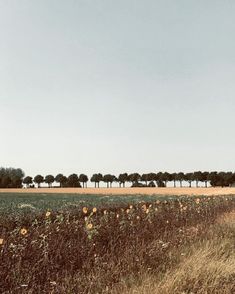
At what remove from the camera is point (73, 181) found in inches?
4791

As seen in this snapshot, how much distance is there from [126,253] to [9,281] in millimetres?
1885

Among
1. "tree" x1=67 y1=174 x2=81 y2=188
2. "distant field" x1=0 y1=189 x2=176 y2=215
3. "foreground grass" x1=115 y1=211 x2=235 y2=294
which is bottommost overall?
"foreground grass" x1=115 y1=211 x2=235 y2=294

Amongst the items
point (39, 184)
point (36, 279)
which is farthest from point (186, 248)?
point (39, 184)

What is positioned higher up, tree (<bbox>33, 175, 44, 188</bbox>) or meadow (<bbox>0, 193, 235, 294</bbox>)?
tree (<bbox>33, 175, 44, 188</bbox>)

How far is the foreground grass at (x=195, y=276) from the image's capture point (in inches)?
186

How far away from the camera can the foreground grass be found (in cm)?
473

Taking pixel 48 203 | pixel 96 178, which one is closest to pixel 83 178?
pixel 96 178

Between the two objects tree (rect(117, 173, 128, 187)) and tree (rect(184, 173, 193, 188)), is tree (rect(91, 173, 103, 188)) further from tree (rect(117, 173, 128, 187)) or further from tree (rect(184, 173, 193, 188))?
tree (rect(184, 173, 193, 188))

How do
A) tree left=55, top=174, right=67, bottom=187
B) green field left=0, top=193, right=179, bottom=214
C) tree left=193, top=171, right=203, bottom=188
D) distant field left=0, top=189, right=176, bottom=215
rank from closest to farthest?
distant field left=0, top=189, right=176, bottom=215, green field left=0, top=193, right=179, bottom=214, tree left=55, top=174, right=67, bottom=187, tree left=193, top=171, right=203, bottom=188

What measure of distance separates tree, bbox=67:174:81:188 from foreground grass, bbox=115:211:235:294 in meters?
109

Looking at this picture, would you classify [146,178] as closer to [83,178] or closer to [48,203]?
[83,178]

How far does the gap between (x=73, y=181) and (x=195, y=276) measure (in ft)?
386

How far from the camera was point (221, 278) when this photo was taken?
17.4 feet

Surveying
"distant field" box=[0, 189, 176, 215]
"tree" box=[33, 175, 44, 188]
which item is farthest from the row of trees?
"distant field" box=[0, 189, 176, 215]
